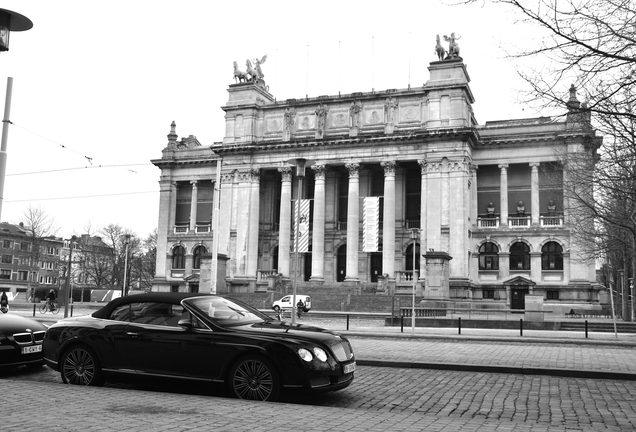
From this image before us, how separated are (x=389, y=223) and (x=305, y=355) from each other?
5086 cm

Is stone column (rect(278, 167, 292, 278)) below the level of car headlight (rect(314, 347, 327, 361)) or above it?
above

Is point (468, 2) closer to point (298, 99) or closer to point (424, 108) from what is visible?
point (424, 108)

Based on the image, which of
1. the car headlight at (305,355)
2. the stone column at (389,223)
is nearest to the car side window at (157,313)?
the car headlight at (305,355)

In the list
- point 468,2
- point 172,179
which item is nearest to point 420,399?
Result: point 468,2

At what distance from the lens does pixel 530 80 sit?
13.6 meters

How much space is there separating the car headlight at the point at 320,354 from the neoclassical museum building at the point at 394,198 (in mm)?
44574

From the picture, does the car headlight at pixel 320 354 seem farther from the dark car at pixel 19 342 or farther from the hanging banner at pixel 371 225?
the hanging banner at pixel 371 225

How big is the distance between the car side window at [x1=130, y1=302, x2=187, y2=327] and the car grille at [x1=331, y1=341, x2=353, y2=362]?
8.51ft

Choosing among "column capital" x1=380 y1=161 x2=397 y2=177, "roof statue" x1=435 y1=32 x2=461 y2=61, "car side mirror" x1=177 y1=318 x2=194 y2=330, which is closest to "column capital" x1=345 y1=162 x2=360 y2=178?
"column capital" x1=380 y1=161 x2=397 y2=177

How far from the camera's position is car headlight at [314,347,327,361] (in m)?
9.61

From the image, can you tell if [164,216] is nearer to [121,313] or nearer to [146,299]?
[121,313]

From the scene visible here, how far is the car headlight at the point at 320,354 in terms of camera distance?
9.61 meters

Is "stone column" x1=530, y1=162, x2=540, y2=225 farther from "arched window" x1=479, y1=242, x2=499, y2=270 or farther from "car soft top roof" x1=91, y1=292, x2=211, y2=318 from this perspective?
"car soft top roof" x1=91, y1=292, x2=211, y2=318

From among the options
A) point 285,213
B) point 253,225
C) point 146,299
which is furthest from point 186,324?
point 253,225
